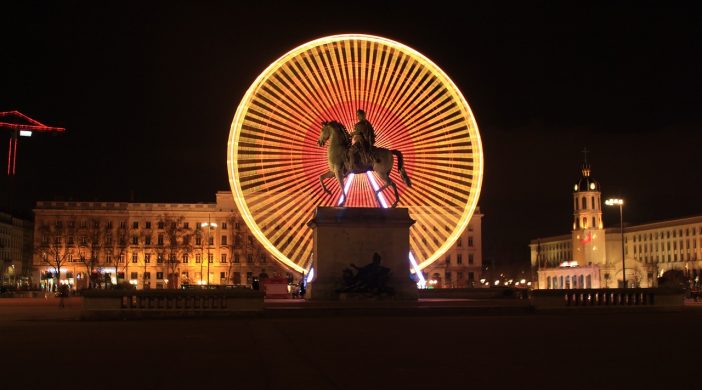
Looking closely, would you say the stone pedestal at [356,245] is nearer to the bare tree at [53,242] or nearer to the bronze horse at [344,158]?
the bronze horse at [344,158]

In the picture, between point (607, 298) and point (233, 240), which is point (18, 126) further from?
point (607, 298)

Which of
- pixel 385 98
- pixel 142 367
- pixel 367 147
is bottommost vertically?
pixel 142 367

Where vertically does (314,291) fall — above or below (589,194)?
below

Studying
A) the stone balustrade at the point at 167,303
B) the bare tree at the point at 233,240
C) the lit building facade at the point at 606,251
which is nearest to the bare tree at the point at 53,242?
the bare tree at the point at 233,240

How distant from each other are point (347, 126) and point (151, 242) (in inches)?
3707

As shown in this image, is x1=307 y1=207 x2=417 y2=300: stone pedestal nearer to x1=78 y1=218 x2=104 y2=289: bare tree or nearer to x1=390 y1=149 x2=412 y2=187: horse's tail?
x1=390 y1=149 x2=412 y2=187: horse's tail

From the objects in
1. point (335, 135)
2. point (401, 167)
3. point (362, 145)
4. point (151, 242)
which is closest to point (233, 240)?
point (151, 242)

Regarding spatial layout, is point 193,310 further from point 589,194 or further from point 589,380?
point 589,194

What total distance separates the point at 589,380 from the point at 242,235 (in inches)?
4595

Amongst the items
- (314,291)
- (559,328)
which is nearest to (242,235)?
(314,291)

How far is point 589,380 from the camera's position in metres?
13.7

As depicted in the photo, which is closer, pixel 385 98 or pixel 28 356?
pixel 28 356

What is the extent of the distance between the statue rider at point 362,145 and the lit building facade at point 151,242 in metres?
82.5

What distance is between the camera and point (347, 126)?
46.5 m
